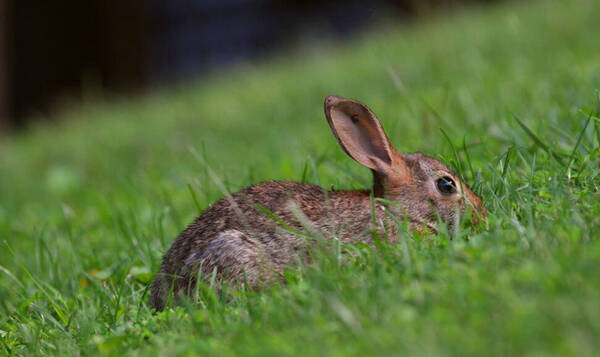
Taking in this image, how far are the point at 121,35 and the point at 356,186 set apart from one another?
12315 millimetres

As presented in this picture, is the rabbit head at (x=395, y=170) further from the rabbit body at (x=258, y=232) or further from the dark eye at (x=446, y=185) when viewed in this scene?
the rabbit body at (x=258, y=232)

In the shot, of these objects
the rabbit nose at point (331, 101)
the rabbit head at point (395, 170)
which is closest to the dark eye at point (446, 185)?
the rabbit head at point (395, 170)

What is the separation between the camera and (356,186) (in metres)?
4.07

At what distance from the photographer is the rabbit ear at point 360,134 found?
11.3 ft

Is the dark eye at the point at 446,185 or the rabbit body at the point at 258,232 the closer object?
the rabbit body at the point at 258,232

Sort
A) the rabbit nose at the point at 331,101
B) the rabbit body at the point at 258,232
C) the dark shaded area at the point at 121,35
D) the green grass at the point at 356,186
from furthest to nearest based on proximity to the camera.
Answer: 1. the dark shaded area at the point at 121,35
2. the rabbit nose at the point at 331,101
3. the rabbit body at the point at 258,232
4. the green grass at the point at 356,186

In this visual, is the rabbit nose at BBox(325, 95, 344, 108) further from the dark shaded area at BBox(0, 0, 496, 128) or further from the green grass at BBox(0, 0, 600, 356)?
the dark shaded area at BBox(0, 0, 496, 128)

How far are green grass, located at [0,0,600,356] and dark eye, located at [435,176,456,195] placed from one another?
0.13m

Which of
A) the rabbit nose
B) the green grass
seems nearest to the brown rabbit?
the rabbit nose

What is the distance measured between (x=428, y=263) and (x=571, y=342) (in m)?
0.80

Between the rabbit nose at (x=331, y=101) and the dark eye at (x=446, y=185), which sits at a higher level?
the rabbit nose at (x=331, y=101)

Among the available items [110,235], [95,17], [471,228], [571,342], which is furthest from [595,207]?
[95,17]

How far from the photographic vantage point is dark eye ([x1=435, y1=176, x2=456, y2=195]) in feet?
11.3

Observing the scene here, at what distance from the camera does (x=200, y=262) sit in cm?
317
